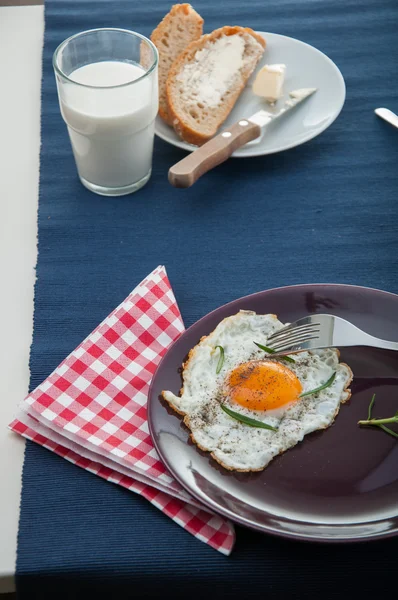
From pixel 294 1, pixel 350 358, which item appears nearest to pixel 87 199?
pixel 350 358

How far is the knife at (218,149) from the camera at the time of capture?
1712 mm

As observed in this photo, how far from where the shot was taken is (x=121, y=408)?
4.39ft

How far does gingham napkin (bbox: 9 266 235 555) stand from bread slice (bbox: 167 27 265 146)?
546mm

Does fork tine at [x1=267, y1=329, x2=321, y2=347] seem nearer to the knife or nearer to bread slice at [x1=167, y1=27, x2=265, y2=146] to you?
the knife

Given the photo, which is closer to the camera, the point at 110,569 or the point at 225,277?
the point at 110,569

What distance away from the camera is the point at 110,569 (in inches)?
45.0

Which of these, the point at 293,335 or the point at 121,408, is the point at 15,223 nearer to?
the point at 121,408

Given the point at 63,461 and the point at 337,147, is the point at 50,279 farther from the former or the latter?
the point at 337,147

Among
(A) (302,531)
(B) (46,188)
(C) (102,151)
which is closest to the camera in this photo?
(A) (302,531)

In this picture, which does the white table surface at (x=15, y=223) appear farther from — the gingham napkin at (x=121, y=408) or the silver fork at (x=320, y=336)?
the silver fork at (x=320, y=336)

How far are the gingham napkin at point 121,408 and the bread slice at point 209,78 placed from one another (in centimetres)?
55

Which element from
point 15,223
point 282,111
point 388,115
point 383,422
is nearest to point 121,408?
point 383,422

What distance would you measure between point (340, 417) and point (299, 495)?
17 cm

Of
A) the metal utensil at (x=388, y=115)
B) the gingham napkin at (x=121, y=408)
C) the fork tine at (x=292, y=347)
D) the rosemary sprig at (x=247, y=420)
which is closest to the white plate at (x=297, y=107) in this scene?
the metal utensil at (x=388, y=115)
